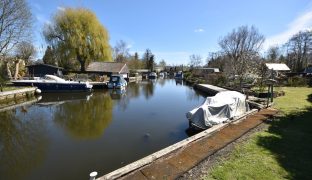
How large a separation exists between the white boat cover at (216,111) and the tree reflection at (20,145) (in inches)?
249

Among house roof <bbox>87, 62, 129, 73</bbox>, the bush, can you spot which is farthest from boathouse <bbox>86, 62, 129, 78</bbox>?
the bush

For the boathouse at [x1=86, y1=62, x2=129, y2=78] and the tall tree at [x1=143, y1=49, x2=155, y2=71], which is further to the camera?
the tall tree at [x1=143, y1=49, x2=155, y2=71]

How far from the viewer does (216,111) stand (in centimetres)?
982

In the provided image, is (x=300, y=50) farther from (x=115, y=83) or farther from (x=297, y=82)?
(x=115, y=83)

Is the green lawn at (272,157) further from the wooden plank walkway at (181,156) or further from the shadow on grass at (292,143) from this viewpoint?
the wooden plank walkway at (181,156)

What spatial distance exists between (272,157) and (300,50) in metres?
57.9

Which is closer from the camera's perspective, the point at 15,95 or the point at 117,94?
the point at 15,95

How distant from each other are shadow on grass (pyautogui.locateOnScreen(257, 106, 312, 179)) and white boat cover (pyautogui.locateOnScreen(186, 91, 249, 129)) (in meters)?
1.89

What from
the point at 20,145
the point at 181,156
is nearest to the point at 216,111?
the point at 181,156

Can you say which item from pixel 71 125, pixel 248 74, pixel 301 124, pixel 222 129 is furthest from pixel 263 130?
pixel 248 74

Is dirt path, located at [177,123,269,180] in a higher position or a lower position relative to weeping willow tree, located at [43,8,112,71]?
lower

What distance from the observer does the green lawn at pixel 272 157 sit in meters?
4.90

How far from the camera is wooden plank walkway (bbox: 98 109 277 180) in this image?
4985 millimetres

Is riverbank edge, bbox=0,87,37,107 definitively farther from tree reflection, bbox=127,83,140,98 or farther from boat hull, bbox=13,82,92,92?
tree reflection, bbox=127,83,140,98
